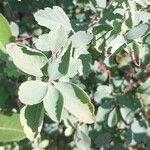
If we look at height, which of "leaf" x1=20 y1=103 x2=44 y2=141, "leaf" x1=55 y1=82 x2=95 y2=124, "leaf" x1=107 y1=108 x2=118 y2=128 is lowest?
"leaf" x1=107 y1=108 x2=118 y2=128

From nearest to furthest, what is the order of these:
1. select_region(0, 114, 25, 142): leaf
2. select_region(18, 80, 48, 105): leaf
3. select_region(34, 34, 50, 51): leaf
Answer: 1. select_region(18, 80, 48, 105): leaf
2. select_region(34, 34, 50, 51): leaf
3. select_region(0, 114, 25, 142): leaf

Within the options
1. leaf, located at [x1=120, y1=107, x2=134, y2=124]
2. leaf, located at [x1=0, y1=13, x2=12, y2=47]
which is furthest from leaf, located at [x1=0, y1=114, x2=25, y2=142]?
leaf, located at [x1=120, y1=107, x2=134, y2=124]

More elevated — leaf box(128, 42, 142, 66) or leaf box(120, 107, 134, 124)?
leaf box(128, 42, 142, 66)

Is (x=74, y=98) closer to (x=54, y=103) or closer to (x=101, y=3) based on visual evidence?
(x=54, y=103)

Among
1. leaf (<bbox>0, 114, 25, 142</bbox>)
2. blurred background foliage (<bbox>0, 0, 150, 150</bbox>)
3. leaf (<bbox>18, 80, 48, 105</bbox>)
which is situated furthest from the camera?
blurred background foliage (<bbox>0, 0, 150, 150</bbox>)

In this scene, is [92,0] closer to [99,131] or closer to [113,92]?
[113,92]

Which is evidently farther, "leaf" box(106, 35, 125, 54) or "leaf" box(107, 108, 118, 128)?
"leaf" box(107, 108, 118, 128)

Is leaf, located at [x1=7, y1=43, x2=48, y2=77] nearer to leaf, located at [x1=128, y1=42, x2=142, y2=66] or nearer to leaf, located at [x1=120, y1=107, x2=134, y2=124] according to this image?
leaf, located at [x1=128, y1=42, x2=142, y2=66]

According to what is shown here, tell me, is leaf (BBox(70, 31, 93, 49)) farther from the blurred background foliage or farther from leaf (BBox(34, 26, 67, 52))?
the blurred background foliage

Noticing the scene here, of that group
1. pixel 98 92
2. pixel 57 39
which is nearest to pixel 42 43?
pixel 57 39
